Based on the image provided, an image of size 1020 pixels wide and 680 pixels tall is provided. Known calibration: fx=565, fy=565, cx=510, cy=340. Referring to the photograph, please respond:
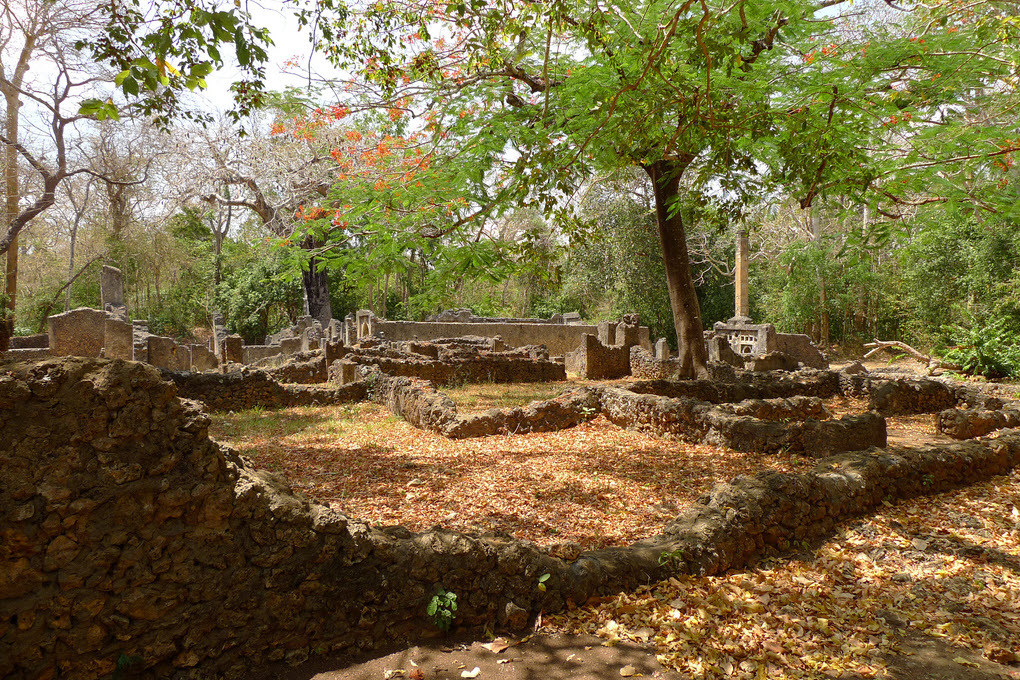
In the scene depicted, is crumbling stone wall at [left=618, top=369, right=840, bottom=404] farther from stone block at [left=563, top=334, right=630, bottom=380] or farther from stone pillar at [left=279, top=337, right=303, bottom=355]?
stone pillar at [left=279, top=337, right=303, bottom=355]

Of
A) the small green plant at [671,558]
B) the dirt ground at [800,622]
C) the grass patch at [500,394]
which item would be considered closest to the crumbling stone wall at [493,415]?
the grass patch at [500,394]

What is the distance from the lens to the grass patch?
Answer: 11375mm

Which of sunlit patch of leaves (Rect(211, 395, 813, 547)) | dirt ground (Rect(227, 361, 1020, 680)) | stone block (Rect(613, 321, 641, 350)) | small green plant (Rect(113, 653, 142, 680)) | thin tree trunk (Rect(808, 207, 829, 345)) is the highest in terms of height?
thin tree trunk (Rect(808, 207, 829, 345))

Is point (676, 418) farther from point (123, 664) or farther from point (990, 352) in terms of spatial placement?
point (990, 352)

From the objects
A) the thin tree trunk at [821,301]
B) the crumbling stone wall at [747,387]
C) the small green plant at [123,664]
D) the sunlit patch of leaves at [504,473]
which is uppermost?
the thin tree trunk at [821,301]

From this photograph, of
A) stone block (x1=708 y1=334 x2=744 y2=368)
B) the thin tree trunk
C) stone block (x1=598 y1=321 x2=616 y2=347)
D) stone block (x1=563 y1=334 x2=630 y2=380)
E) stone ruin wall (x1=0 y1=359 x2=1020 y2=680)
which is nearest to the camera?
stone ruin wall (x1=0 y1=359 x2=1020 y2=680)

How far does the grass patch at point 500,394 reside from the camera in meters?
11.4

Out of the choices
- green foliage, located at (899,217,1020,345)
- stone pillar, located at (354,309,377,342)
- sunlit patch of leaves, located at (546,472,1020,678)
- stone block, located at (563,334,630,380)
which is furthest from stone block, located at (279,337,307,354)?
green foliage, located at (899,217,1020,345)

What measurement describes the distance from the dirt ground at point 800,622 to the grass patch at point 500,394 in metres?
6.26

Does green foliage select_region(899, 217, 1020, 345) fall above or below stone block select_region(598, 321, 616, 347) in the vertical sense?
above

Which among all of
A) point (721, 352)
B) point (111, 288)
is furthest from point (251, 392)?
point (721, 352)

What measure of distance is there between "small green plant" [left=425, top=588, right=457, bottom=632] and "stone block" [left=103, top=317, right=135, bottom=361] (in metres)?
12.5

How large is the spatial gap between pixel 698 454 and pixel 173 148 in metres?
29.1

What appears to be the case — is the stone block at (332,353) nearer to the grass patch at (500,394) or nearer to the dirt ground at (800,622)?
the grass patch at (500,394)
